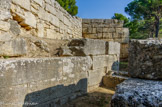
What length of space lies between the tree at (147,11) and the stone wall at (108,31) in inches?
230

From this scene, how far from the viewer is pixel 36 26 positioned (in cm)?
379

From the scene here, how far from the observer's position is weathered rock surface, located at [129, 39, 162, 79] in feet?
4.93

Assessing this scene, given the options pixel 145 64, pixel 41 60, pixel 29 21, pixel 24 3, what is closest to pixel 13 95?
pixel 41 60

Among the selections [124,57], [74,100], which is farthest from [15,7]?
[124,57]

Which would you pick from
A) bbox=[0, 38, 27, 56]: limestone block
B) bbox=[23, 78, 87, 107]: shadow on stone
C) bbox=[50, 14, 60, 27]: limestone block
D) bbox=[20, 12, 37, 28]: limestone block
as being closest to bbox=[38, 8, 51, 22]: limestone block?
bbox=[50, 14, 60, 27]: limestone block

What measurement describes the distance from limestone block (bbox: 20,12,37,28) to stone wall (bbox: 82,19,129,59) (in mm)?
6302

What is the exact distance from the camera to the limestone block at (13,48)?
2076 mm

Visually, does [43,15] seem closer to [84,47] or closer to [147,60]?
[84,47]

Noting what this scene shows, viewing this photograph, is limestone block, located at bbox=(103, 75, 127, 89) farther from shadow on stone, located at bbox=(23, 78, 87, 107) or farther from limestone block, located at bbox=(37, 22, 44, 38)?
limestone block, located at bbox=(37, 22, 44, 38)

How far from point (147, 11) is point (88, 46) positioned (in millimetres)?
13274

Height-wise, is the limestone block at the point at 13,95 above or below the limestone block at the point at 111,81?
above

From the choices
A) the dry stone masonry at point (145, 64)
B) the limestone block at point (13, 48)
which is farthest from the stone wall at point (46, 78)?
the dry stone masonry at point (145, 64)

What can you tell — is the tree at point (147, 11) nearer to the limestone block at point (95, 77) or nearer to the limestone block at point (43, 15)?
the limestone block at point (95, 77)

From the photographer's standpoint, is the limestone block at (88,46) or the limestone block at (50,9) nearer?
the limestone block at (88,46)
